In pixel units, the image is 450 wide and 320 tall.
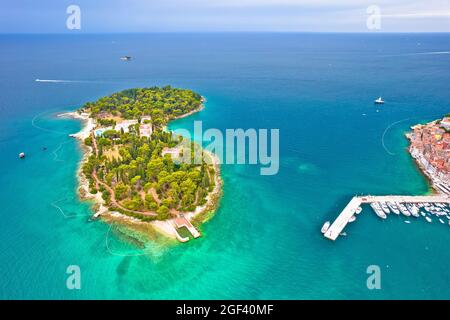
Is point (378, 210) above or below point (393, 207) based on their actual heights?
below

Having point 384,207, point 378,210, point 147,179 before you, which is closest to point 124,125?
point 147,179

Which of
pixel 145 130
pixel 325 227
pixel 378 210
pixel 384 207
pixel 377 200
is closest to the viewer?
pixel 325 227

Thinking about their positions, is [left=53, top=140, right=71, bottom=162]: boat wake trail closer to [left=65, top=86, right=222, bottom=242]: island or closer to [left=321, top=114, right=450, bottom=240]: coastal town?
[left=65, top=86, right=222, bottom=242]: island

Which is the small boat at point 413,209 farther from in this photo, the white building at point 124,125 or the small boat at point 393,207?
the white building at point 124,125

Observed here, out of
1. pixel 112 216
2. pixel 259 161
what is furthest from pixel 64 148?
pixel 259 161

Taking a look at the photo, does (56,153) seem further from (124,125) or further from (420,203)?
(420,203)

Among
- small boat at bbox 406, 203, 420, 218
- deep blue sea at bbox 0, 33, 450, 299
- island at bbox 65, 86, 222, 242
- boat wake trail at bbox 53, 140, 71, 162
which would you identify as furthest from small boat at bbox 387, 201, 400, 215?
boat wake trail at bbox 53, 140, 71, 162

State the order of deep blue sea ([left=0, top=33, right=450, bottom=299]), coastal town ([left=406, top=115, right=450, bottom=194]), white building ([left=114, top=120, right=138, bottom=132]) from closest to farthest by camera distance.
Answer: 1. deep blue sea ([left=0, top=33, right=450, bottom=299])
2. coastal town ([left=406, top=115, right=450, bottom=194])
3. white building ([left=114, top=120, right=138, bottom=132])
